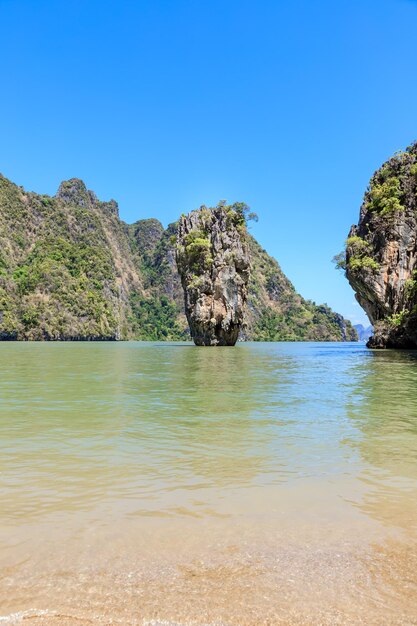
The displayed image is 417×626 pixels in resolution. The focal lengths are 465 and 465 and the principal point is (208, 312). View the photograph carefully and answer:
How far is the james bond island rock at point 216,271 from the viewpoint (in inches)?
2090

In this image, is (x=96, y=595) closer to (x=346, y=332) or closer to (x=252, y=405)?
(x=252, y=405)

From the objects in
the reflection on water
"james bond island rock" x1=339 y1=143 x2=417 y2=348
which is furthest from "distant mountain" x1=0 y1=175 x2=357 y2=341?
the reflection on water

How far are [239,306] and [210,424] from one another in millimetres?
45911

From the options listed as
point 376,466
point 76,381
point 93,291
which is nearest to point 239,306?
point 76,381

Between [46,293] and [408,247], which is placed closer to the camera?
[408,247]

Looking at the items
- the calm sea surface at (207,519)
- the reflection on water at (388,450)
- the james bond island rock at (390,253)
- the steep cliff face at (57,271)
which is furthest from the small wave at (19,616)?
the steep cliff face at (57,271)

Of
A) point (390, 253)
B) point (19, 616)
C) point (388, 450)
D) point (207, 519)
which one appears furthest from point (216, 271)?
point (19, 616)

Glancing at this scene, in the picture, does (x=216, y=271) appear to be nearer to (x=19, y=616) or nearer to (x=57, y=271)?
(x=19, y=616)

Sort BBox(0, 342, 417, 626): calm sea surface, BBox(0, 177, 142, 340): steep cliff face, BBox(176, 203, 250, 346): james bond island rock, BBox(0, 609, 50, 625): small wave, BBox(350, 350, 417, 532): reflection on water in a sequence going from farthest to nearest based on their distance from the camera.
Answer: BBox(0, 177, 142, 340): steep cliff face, BBox(176, 203, 250, 346): james bond island rock, BBox(350, 350, 417, 532): reflection on water, BBox(0, 342, 417, 626): calm sea surface, BBox(0, 609, 50, 625): small wave

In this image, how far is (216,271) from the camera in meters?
53.1

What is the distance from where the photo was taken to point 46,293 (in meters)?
119

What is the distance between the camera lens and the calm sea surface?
2.71m

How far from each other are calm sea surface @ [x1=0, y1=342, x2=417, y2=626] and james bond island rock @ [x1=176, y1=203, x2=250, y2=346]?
44057 mm

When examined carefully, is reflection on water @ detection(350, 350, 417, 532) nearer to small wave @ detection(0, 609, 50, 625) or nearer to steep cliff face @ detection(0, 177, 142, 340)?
small wave @ detection(0, 609, 50, 625)
